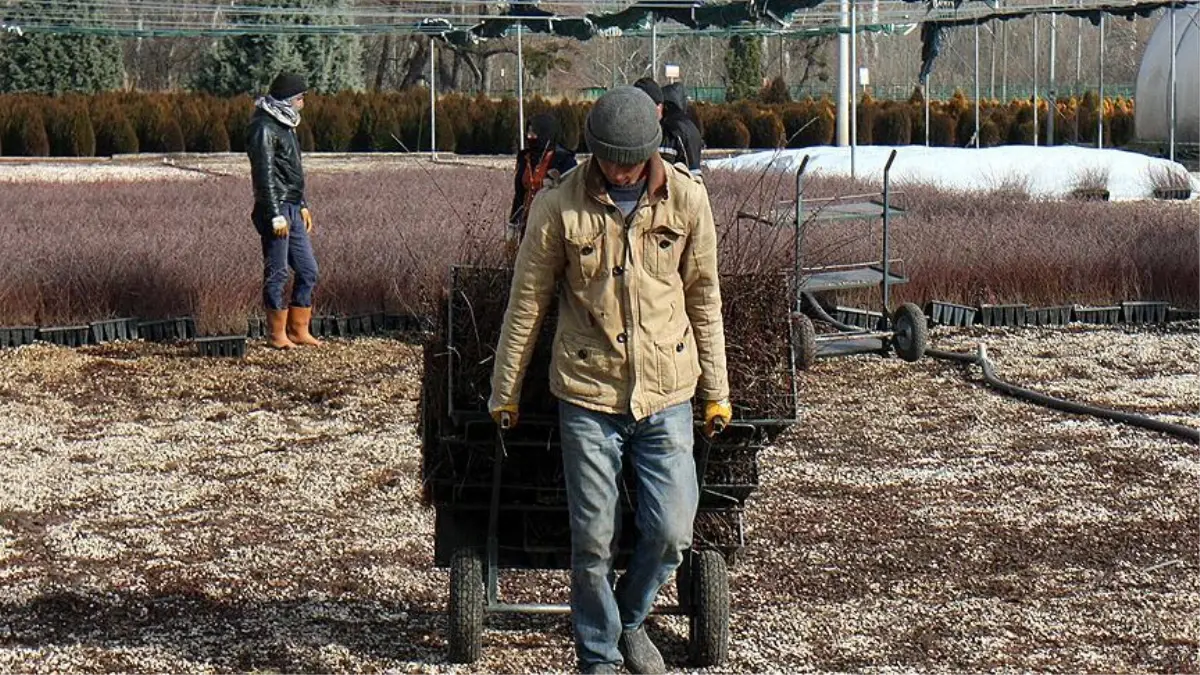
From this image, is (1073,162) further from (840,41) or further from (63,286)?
(63,286)

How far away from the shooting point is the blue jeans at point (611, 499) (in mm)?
4504

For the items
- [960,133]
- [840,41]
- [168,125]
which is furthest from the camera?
[960,133]

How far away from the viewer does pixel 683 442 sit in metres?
4.55

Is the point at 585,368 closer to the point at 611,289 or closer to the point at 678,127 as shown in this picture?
the point at 611,289

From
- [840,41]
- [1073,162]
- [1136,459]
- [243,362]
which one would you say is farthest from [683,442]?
[840,41]

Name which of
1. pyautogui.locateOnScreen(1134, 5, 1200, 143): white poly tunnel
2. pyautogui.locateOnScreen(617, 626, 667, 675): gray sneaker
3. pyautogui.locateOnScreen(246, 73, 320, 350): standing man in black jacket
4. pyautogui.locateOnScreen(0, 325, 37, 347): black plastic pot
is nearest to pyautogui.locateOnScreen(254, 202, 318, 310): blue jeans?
pyautogui.locateOnScreen(246, 73, 320, 350): standing man in black jacket

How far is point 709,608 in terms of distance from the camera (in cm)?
497

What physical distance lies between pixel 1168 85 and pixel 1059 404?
26264 mm

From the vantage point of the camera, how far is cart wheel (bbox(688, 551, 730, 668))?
4.96 m

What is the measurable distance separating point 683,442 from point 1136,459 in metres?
3.93

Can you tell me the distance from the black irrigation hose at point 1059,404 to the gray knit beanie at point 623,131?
14.9ft

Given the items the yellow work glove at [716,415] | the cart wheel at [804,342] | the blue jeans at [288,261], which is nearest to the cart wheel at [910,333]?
the cart wheel at [804,342]

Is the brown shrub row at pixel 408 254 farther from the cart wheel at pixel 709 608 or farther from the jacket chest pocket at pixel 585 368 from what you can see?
the jacket chest pocket at pixel 585 368

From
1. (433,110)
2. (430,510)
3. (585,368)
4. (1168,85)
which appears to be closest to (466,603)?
(585,368)
